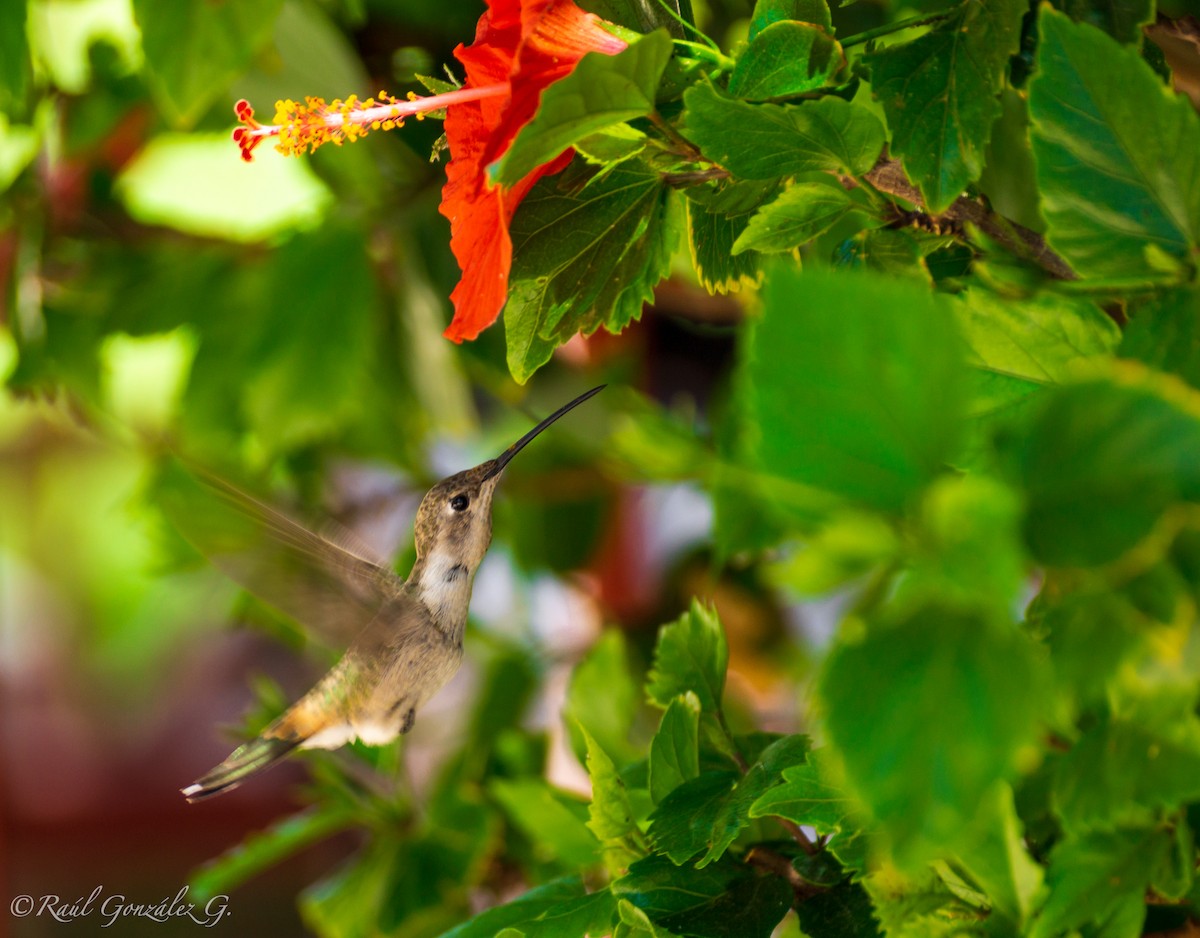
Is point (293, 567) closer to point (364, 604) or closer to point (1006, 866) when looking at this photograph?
point (364, 604)

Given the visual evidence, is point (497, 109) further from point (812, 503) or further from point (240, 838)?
point (240, 838)

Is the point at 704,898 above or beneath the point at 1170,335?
beneath

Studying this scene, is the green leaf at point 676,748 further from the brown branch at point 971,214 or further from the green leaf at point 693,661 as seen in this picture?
the brown branch at point 971,214

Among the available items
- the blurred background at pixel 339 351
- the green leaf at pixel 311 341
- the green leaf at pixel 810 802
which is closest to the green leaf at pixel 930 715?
the green leaf at pixel 810 802

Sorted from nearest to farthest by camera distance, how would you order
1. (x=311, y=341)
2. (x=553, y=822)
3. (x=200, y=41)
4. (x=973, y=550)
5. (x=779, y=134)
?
(x=973, y=550) < (x=779, y=134) < (x=553, y=822) < (x=200, y=41) < (x=311, y=341)

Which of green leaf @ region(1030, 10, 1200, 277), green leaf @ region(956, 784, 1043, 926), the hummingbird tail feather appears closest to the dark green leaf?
green leaf @ region(1030, 10, 1200, 277)

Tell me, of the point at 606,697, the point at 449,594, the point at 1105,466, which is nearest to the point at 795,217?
the point at 1105,466

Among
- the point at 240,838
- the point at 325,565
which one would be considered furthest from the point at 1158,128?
the point at 240,838

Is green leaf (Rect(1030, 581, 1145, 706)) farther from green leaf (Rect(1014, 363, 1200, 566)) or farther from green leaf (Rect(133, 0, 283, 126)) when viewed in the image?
green leaf (Rect(133, 0, 283, 126))
